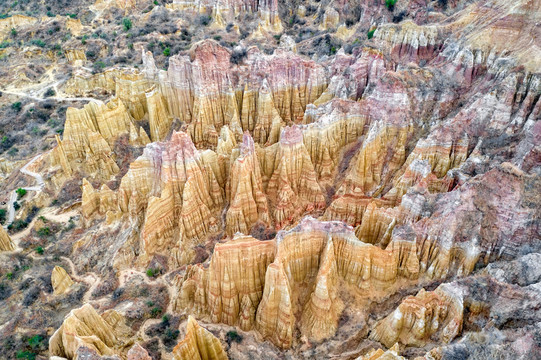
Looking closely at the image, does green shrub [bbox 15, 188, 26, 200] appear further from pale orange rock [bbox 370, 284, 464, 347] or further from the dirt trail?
pale orange rock [bbox 370, 284, 464, 347]

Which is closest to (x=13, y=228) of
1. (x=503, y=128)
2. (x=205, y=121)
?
(x=205, y=121)

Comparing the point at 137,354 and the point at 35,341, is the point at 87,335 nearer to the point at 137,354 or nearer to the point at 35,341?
the point at 137,354

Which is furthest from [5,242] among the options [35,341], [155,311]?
[155,311]

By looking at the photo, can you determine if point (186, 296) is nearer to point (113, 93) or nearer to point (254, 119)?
point (254, 119)

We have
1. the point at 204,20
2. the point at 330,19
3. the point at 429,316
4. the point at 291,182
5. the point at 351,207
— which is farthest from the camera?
the point at 204,20

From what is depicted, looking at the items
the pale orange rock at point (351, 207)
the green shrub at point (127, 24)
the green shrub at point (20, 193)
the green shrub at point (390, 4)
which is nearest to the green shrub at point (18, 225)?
the green shrub at point (20, 193)

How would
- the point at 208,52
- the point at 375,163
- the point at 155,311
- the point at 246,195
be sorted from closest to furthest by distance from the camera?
1. the point at 155,311
2. the point at 246,195
3. the point at 375,163
4. the point at 208,52

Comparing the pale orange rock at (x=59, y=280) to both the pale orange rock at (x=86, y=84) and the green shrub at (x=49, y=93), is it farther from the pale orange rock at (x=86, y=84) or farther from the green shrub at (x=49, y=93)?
the green shrub at (x=49, y=93)

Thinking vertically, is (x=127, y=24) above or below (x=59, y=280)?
above
